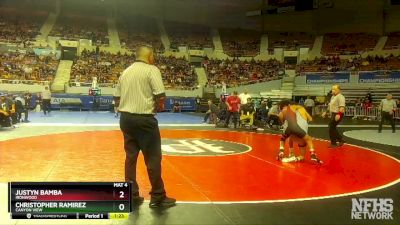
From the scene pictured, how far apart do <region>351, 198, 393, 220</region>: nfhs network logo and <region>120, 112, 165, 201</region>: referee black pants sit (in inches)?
89.9

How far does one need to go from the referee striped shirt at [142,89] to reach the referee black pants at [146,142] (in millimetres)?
94

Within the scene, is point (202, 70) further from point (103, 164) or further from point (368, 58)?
point (103, 164)

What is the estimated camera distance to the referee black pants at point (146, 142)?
475 cm

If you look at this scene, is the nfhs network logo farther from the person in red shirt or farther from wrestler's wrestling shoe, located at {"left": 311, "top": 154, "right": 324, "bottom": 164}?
the person in red shirt

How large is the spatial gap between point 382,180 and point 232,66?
109 feet

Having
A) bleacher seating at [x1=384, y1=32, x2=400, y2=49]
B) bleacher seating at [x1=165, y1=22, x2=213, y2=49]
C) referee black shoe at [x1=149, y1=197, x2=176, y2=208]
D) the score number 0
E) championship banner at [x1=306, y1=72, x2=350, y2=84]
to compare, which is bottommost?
referee black shoe at [x1=149, y1=197, x2=176, y2=208]

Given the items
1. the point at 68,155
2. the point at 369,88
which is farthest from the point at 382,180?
the point at 369,88

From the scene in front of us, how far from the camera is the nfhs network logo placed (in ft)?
14.7

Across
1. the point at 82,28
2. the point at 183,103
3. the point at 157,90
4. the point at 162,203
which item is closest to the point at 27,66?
the point at 82,28

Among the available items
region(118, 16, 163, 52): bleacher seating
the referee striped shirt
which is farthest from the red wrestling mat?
region(118, 16, 163, 52): bleacher seating

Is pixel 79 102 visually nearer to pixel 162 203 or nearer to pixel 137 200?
pixel 137 200

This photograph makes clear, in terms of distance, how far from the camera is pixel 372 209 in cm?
478
